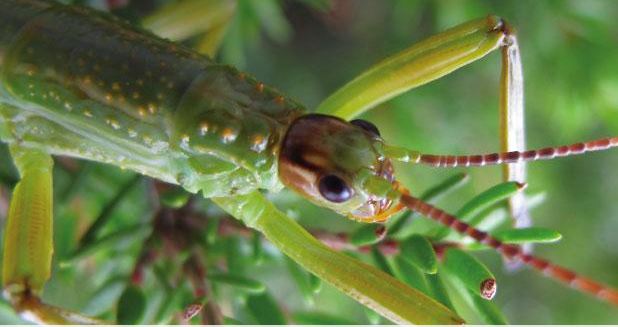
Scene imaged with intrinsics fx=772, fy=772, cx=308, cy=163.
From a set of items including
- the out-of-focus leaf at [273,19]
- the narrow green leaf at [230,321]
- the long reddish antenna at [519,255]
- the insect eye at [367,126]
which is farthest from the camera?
the out-of-focus leaf at [273,19]

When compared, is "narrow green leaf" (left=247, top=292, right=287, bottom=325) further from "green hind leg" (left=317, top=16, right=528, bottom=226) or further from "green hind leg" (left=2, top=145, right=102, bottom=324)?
"green hind leg" (left=317, top=16, right=528, bottom=226)

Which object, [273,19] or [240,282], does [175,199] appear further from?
[273,19]

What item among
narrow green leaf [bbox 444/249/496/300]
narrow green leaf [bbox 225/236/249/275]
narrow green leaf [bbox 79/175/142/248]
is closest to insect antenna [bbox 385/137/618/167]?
narrow green leaf [bbox 444/249/496/300]

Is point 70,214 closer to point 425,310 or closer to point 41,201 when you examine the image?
point 41,201

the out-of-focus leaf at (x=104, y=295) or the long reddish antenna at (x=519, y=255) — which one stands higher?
the long reddish antenna at (x=519, y=255)

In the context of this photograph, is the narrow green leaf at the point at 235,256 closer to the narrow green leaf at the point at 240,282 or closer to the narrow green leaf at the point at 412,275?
the narrow green leaf at the point at 240,282

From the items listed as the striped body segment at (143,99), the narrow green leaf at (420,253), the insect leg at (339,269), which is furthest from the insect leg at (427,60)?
the narrow green leaf at (420,253)

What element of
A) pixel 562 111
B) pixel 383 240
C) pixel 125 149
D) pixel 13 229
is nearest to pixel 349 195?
pixel 383 240
